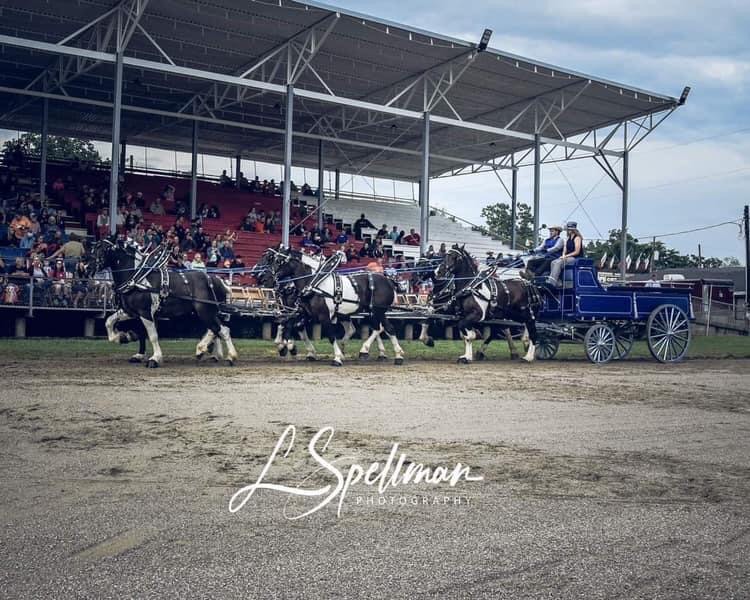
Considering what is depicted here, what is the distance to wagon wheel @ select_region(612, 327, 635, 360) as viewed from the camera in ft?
56.4

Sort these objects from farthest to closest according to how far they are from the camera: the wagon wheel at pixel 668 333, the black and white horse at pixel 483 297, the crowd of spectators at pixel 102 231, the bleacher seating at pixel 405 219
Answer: the bleacher seating at pixel 405 219, the crowd of spectators at pixel 102 231, the wagon wheel at pixel 668 333, the black and white horse at pixel 483 297

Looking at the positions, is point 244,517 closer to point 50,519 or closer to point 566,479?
point 50,519

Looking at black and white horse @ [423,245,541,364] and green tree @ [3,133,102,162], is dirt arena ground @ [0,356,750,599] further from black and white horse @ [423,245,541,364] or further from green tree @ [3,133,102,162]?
green tree @ [3,133,102,162]

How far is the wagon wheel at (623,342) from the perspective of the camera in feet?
56.4

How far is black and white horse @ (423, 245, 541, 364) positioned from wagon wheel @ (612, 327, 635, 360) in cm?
204

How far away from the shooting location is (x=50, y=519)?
4.44 meters

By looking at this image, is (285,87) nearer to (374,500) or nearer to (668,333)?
(668,333)

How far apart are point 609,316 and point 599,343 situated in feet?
2.07

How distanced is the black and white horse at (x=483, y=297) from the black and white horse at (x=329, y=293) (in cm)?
131

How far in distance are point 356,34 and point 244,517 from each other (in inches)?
837

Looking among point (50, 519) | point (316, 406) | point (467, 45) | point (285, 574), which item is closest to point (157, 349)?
point (316, 406)

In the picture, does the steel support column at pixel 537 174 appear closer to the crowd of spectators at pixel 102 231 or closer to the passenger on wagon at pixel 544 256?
the crowd of spectators at pixel 102 231

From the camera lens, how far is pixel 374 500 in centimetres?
499

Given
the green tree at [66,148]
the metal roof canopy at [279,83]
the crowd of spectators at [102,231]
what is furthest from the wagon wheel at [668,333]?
the green tree at [66,148]
